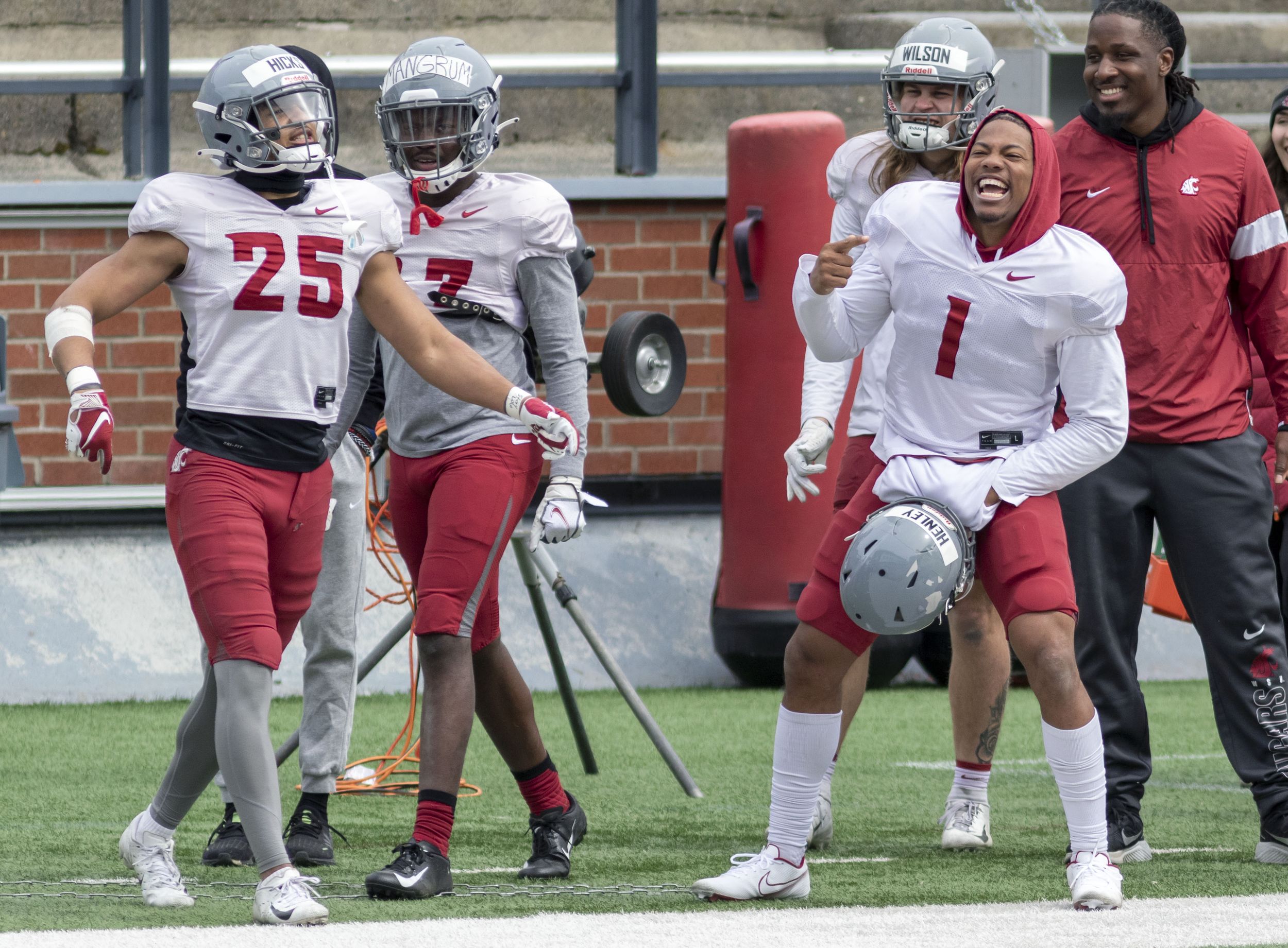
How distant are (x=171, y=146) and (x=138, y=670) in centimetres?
258

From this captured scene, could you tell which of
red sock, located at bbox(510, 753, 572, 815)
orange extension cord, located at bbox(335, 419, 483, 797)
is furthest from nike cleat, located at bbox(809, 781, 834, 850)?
orange extension cord, located at bbox(335, 419, 483, 797)

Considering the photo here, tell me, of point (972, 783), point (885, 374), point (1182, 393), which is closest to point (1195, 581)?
point (1182, 393)

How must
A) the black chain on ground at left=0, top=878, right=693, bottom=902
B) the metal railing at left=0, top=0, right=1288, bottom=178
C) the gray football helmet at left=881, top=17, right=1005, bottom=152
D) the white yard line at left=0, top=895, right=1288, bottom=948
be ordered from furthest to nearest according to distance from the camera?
the metal railing at left=0, top=0, right=1288, bottom=178 → the gray football helmet at left=881, top=17, right=1005, bottom=152 → the black chain on ground at left=0, top=878, right=693, bottom=902 → the white yard line at left=0, top=895, right=1288, bottom=948

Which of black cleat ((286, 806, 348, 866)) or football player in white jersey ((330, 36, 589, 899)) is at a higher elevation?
football player in white jersey ((330, 36, 589, 899))

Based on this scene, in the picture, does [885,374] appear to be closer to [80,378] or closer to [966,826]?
[966,826]

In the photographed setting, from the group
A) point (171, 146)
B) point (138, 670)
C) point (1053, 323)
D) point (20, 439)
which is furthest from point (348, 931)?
point (171, 146)

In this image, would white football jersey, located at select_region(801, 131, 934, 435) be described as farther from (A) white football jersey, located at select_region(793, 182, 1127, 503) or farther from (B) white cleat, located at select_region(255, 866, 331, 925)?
(B) white cleat, located at select_region(255, 866, 331, 925)

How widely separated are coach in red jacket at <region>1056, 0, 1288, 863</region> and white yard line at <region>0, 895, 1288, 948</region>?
87 cm

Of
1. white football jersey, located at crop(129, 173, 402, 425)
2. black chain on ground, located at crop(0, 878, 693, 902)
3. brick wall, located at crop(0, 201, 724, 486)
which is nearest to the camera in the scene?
white football jersey, located at crop(129, 173, 402, 425)

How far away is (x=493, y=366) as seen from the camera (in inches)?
195

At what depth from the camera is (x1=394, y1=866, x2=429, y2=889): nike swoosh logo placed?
14.9 ft

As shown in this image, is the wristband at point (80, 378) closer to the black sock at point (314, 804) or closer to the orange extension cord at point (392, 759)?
the black sock at point (314, 804)

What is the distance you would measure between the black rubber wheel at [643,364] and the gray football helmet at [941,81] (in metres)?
1.42

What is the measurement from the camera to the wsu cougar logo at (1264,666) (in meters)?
5.30
